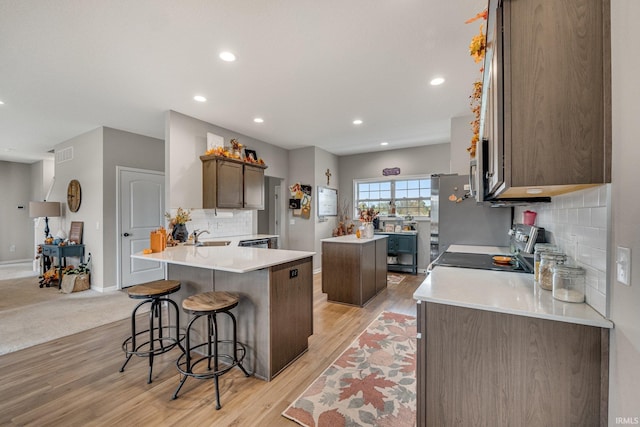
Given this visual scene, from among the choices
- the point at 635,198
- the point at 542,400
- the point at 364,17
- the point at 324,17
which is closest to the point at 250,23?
the point at 324,17

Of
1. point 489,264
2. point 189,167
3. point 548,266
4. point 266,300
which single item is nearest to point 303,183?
point 189,167

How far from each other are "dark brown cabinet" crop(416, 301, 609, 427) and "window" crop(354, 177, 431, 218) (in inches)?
195

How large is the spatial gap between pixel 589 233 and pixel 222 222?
14.6ft

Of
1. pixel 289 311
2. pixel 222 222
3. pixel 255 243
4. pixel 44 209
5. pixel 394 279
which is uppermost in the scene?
Result: pixel 44 209

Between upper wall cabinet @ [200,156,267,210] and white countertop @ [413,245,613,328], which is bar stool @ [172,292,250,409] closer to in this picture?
white countertop @ [413,245,613,328]

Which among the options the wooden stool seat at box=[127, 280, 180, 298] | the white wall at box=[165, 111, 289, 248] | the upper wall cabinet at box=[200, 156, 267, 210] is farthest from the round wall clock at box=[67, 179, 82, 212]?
the wooden stool seat at box=[127, 280, 180, 298]

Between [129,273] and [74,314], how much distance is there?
4.20 ft

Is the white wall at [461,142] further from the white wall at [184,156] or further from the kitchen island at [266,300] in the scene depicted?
the white wall at [184,156]

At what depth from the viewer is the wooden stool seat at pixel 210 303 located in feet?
6.08

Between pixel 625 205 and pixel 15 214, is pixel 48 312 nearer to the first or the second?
pixel 625 205

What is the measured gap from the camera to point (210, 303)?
193 cm

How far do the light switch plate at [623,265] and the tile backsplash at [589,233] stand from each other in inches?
3.3

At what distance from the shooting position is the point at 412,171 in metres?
6.02

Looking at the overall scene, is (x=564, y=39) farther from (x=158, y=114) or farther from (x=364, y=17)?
(x=158, y=114)
